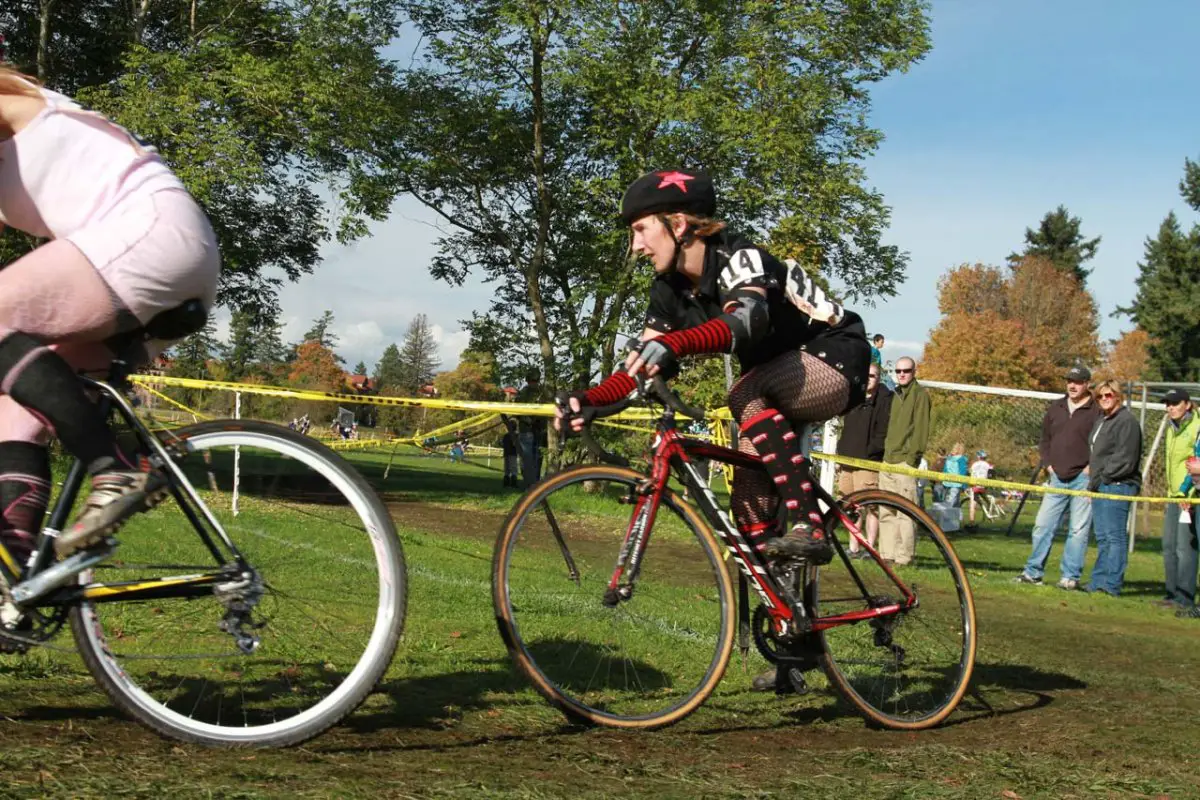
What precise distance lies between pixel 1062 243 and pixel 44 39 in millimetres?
87004

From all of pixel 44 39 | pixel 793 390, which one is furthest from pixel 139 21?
pixel 793 390

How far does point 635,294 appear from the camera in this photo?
82.2 feet

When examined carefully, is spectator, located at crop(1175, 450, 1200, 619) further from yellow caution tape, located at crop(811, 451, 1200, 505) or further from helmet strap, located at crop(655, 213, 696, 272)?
helmet strap, located at crop(655, 213, 696, 272)

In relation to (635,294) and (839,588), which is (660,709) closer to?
(839,588)

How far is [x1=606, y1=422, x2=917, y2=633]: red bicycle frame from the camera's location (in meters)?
4.29

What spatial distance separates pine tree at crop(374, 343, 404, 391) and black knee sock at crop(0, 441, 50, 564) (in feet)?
524

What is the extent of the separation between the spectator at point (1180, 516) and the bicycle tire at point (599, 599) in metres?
8.76

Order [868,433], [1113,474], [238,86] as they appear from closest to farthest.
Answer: [1113,474] < [868,433] < [238,86]

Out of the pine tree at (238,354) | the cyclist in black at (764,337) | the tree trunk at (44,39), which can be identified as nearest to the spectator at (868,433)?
the cyclist in black at (764,337)

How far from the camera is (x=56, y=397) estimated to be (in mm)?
3109

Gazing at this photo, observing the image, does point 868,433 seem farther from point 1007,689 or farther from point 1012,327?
point 1012,327

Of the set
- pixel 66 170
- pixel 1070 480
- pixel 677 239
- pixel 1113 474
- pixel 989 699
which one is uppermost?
pixel 677 239

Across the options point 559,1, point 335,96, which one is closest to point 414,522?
point 335,96

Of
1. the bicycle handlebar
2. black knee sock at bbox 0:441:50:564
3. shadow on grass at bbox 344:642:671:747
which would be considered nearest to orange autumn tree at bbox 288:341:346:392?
A: shadow on grass at bbox 344:642:671:747
